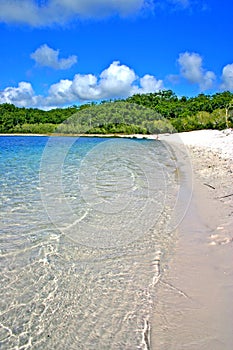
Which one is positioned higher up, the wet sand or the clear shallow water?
the wet sand

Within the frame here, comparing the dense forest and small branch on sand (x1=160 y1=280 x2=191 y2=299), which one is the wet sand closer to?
small branch on sand (x1=160 y1=280 x2=191 y2=299)

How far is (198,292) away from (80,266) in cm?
199

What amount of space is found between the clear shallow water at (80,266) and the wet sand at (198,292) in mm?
206

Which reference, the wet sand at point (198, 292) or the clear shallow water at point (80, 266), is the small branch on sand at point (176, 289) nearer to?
the wet sand at point (198, 292)

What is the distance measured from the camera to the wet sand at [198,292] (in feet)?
10.6

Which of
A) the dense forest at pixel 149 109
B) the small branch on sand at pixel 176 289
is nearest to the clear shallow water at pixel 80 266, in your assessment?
the small branch on sand at pixel 176 289

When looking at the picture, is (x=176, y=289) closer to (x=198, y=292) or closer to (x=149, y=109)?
(x=198, y=292)

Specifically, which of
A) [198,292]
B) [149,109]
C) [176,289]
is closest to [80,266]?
[176,289]

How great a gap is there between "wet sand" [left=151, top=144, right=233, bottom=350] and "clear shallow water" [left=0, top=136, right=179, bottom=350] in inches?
8.1

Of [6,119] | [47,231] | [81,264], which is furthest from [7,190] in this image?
[6,119]

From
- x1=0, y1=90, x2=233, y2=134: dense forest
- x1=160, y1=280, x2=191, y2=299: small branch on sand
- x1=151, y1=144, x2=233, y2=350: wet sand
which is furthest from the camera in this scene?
x1=0, y1=90, x2=233, y2=134: dense forest

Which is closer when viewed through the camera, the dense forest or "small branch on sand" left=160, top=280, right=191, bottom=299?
"small branch on sand" left=160, top=280, right=191, bottom=299

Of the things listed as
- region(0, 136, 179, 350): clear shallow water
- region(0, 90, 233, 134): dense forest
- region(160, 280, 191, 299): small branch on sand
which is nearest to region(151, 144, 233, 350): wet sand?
region(160, 280, 191, 299): small branch on sand

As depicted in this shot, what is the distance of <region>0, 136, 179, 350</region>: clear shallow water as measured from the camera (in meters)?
3.48
